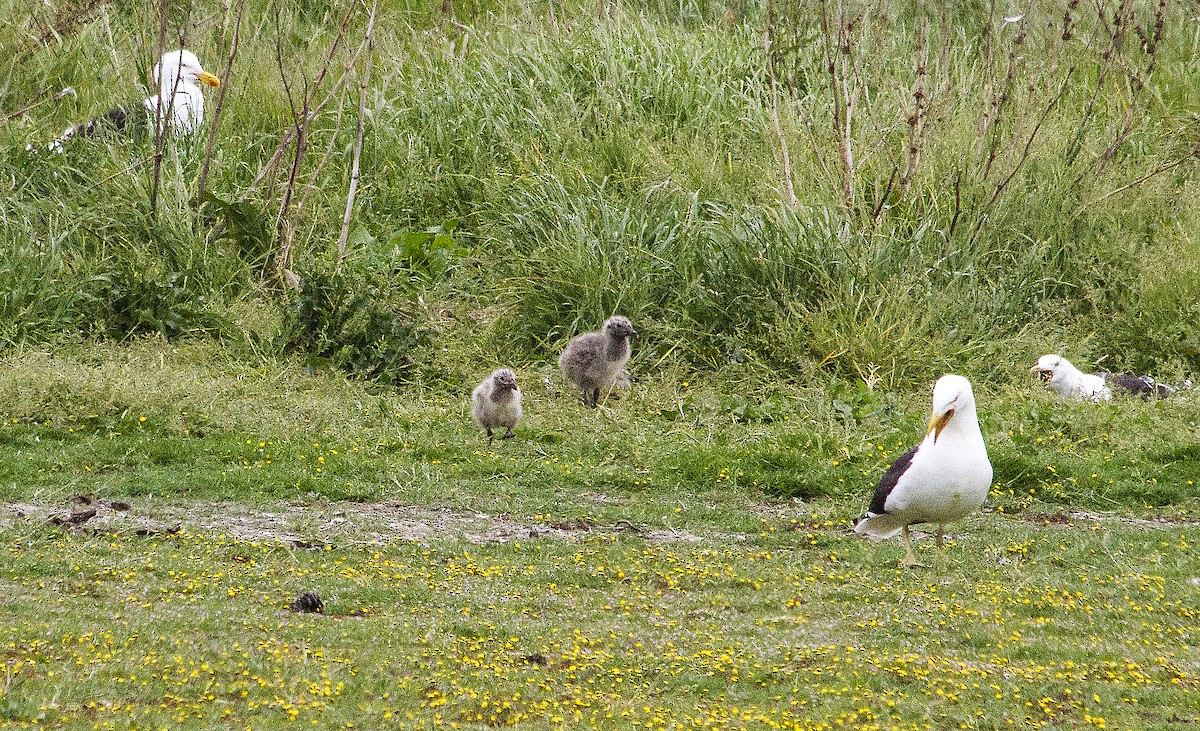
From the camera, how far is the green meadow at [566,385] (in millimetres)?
4852

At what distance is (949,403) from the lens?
6242 millimetres

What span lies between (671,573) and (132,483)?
9.84 ft

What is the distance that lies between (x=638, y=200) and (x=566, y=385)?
7.90ft

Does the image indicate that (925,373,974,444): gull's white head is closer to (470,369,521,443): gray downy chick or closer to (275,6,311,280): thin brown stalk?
(470,369,521,443): gray downy chick

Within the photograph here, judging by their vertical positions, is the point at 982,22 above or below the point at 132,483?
above

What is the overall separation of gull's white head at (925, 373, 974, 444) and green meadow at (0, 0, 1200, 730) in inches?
26.1

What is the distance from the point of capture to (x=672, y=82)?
44.0 ft

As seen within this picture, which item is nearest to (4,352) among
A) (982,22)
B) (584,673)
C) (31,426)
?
(31,426)

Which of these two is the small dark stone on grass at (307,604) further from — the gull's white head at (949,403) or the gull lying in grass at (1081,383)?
the gull lying in grass at (1081,383)

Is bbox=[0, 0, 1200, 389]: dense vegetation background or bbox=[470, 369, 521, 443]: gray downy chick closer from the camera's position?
bbox=[470, 369, 521, 443]: gray downy chick

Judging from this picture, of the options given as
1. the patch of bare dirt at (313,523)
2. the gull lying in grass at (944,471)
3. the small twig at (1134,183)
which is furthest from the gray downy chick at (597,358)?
the small twig at (1134,183)

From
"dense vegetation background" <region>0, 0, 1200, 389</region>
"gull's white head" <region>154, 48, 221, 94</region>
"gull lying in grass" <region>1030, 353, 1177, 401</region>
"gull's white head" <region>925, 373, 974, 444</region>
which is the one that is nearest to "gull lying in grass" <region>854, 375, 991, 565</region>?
"gull's white head" <region>925, 373, 974, 444</region>

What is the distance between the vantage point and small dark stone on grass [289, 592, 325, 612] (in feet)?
17.7

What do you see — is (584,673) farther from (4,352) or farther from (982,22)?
(982,22)
